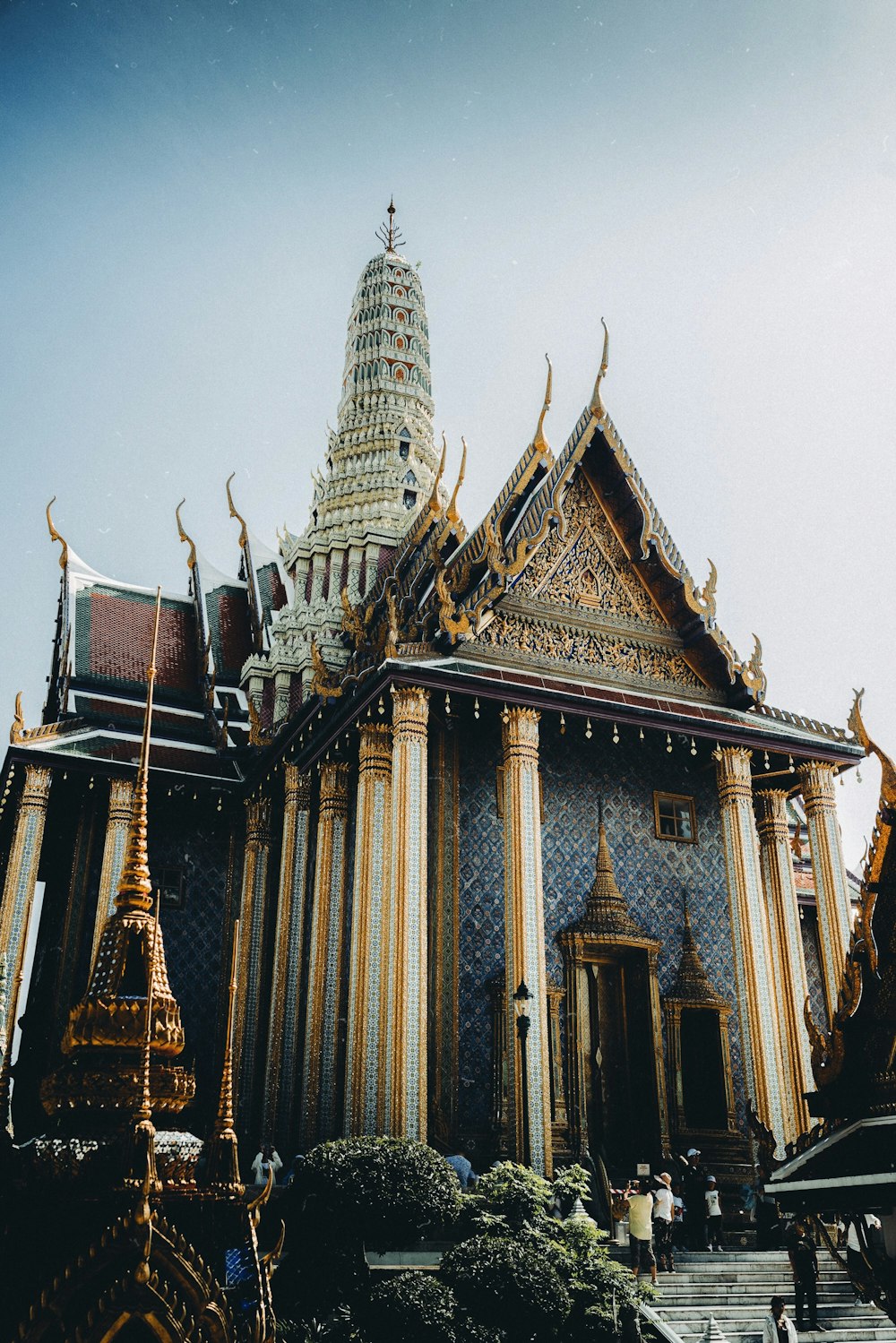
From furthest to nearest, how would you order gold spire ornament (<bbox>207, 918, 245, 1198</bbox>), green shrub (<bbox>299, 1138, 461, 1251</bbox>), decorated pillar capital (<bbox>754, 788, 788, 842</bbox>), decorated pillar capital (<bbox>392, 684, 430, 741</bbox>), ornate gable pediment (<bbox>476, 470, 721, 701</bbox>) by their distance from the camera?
decorated pillar capital (<bbox>754, 788, 788, 842</bbox>) < ornate gable pediment (<bbox>476, 470, 721, 701</bbox>) < decorated pillar capital (<bbox>392, 684, 430, 741</bbox>) < green shrub (<bbox>299, 1138, 461, 1251</bbox>) < gold spire ornament (<bbox>207, 918, 245, 1198</bbox>)

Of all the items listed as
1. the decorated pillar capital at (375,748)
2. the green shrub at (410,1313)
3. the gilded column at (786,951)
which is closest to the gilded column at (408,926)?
the decorated pillar capital at (375,748)

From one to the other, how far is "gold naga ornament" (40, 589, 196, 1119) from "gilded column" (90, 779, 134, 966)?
10.7 meters

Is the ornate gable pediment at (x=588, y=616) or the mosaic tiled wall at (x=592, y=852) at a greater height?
the ornate gable pediment at (x=588, y=616)

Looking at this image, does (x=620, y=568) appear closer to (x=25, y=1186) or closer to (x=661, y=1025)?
(x=661, y=1025)

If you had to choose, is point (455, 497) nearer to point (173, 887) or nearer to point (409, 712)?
point (409, 712)

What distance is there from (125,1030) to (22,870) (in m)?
10.9

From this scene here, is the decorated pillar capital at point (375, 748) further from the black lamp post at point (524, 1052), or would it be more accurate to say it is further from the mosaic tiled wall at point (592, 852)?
the black lamp post at point (524, 1052)

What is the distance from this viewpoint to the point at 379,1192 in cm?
878

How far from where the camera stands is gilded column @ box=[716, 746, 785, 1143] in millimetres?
12359

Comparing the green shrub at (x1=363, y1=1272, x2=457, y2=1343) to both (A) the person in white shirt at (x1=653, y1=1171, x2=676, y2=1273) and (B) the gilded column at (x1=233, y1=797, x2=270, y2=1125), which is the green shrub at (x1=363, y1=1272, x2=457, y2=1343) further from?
(B) the gilded column at (x1=233, y1=797, x2=270, y2=1125)

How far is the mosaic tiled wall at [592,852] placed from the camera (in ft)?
43.5

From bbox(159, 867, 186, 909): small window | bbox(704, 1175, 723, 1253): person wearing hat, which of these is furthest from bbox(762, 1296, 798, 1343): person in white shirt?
bbox(159, 867, 186, 909): small window

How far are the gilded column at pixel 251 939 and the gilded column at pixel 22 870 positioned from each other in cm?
249

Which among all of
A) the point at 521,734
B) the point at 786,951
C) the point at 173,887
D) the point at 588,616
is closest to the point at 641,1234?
the point at 521,734
